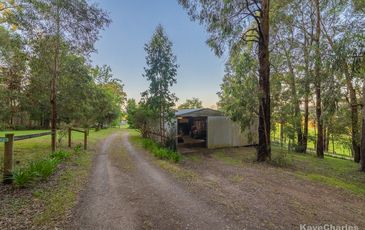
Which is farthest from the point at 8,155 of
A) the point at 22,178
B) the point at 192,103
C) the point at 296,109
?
the point at 192,103

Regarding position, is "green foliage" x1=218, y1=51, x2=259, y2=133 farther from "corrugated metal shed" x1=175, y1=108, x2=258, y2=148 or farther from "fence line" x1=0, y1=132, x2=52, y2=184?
"fence line" x1=0, y1=132, x2=52, y2=184

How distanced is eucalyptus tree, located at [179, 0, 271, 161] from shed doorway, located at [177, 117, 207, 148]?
6514 mm

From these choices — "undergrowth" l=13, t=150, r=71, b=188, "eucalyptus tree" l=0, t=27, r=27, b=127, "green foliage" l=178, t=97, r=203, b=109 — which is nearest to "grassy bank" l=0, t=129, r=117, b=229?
"undergrowth" l=13, t=150, r=71, b=188

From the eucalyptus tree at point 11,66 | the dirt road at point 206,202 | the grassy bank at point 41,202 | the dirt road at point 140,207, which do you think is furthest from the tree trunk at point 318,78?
the eucalyptus tree at point 11,66

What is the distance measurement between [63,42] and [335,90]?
421 inches

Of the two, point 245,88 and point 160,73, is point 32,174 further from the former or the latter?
point 160,73

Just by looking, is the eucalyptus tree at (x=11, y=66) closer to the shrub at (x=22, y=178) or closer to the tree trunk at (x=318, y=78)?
the shrub at (x=22, y=178)

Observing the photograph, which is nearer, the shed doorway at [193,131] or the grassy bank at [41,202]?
the grassy bank at [41,202]

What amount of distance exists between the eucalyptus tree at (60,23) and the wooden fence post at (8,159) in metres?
Answer: 3.70

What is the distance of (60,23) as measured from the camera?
8062mm

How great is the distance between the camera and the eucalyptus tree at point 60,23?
742 centimetres

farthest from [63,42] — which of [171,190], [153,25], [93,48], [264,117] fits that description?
[264,117]

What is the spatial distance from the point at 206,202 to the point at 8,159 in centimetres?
407

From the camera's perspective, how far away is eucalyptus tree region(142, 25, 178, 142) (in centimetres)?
1167
